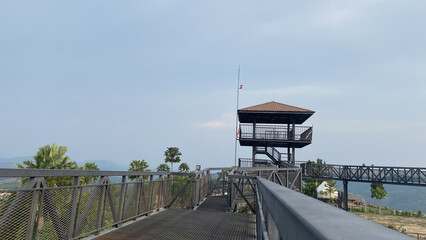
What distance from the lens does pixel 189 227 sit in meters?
6.53

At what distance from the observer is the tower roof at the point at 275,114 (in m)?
25.8

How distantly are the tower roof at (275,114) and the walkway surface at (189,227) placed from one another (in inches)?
730

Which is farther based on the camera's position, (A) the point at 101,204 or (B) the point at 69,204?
(A) the point at 101,204

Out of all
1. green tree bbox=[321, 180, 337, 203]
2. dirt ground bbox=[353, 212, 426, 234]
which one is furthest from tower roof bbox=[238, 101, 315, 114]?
green tree bbox=[321, 180, 337, 203]

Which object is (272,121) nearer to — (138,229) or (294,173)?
(294,173)

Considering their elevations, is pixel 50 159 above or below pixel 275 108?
below

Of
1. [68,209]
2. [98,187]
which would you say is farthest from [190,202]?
[68,209]

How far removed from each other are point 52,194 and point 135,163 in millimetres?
45619

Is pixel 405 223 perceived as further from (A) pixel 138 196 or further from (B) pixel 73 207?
(B) pixel 73 207

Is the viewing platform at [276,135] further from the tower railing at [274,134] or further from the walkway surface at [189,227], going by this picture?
the walkway surface at [189,227]

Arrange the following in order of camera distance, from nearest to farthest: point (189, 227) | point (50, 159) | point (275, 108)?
point (189, 227) < point (50, 159) < point (275, 108)

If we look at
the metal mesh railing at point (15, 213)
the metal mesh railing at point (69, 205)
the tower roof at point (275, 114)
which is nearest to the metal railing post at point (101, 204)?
the metal mesh railing at point (69, 205)

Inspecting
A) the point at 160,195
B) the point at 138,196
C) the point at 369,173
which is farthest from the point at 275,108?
the point at 138,196

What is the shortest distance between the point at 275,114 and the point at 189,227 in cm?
2145
